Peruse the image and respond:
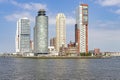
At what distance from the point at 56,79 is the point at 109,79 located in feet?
47.9

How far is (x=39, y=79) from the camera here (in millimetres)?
77375

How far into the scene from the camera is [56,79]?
253ft

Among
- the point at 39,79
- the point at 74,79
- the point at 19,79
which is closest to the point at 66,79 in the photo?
the point at 74,79

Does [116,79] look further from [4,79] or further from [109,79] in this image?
[4,79]

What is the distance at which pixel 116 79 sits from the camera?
79000 millimetres

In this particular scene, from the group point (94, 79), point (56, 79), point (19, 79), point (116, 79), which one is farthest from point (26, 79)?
point (116, 79)

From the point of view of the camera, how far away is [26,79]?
7712 cm

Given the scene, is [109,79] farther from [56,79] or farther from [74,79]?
[56,79]

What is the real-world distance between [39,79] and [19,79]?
5.43m

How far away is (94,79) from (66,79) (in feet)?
25.0

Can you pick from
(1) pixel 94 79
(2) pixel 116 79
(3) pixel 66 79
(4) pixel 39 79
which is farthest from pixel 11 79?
(2) pixel 116 79

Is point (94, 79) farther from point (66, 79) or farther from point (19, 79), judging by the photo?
point (19, 79)

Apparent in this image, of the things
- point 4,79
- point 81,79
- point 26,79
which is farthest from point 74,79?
point 4,79

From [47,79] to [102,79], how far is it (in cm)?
1503
